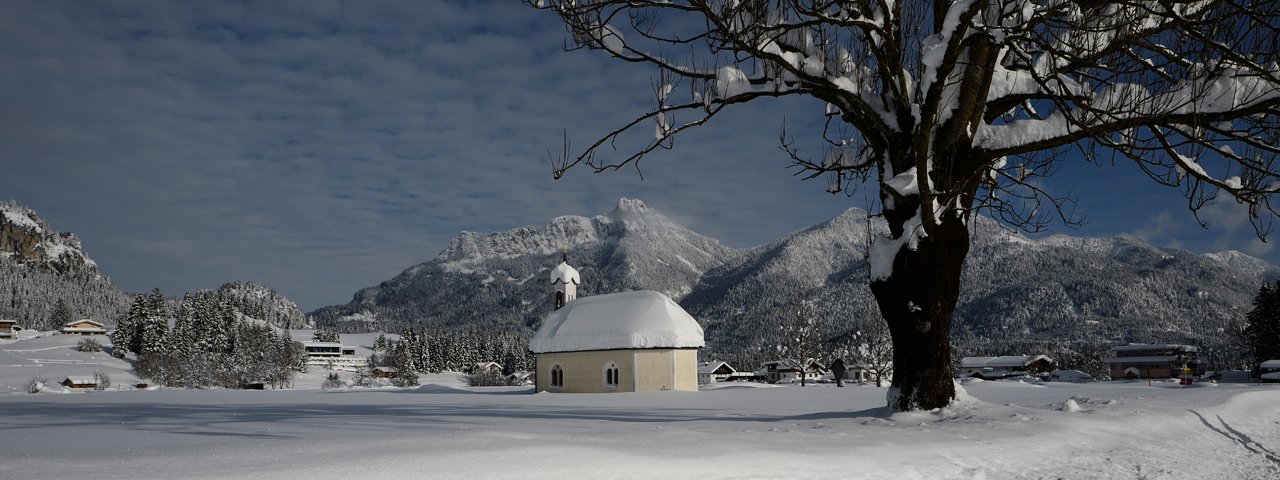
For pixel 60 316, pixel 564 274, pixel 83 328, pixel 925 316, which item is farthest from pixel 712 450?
pixel 60 316

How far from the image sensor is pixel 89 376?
2672 inches

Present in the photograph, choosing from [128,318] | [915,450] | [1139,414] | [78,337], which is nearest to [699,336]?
[1139,414]

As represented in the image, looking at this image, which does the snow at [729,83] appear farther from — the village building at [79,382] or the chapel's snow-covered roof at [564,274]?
the village building at [79,382]

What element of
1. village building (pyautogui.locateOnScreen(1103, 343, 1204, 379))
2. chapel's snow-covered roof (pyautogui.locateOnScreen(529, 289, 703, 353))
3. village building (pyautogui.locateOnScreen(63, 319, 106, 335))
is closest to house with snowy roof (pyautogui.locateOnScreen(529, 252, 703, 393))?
chapel's snow-covered roof (pyautogui.locateOnScreen(529, 289, 703, 353))

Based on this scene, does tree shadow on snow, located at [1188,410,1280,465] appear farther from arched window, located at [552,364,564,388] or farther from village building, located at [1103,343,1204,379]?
→ village building, located at [1103,343,1204,379]

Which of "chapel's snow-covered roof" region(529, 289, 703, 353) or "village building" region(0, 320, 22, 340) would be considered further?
"village building" region(0, 320, 22, 340)

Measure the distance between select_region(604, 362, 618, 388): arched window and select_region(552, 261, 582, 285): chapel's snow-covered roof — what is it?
16877mm

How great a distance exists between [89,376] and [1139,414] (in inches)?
3292

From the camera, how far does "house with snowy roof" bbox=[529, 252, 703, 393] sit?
120ft

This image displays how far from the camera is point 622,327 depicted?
37.6 meters

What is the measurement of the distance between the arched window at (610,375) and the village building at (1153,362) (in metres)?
75.7

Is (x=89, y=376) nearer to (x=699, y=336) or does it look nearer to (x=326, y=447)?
(x=699, y=336)

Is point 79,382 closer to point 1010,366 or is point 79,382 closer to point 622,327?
point 622,327

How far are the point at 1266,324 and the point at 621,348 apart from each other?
4807cm
